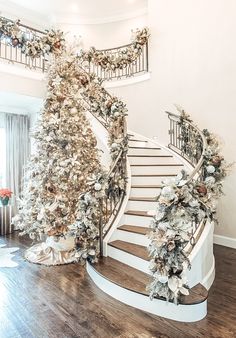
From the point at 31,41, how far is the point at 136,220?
13.9ft

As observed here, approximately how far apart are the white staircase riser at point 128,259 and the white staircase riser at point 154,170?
1.67 meters

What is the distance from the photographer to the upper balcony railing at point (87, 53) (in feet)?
17.3

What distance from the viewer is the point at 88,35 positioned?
9.16 meters

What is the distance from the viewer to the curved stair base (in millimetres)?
2549

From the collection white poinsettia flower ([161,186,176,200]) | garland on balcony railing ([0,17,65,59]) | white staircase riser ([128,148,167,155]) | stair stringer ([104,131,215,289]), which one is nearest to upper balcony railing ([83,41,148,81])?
garland on balcony railing ([0,17,65,59])

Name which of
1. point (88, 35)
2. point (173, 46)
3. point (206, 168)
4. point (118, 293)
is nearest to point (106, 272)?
point (118, 293)

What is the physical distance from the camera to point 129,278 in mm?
3051

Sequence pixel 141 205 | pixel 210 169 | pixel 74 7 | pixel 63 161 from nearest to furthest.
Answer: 1. pixel 210 169
2. pixel 141 205
3. pixel 63 161
4. pixel 74 7

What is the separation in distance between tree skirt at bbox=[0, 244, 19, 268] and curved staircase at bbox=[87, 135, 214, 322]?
130 cm

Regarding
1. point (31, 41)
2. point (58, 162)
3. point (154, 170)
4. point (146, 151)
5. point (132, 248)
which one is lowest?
point (132, 248)

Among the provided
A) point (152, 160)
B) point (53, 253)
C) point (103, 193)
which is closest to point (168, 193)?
point (103, 193)

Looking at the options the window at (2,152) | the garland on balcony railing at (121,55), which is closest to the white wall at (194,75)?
the garland on balcony railing at (121,55)

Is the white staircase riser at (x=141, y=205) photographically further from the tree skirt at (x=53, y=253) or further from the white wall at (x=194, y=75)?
the white wall at (x=194, y=75)

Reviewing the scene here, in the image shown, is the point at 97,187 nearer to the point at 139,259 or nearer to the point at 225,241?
the point at 139,259
